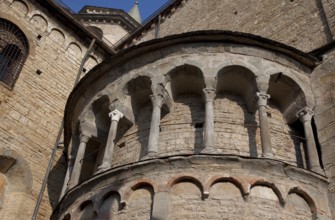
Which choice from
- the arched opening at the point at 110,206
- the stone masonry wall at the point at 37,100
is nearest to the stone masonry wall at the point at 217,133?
the arched opening at the point at 110,206

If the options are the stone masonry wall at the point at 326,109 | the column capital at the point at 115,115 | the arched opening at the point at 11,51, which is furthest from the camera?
the arched opening at the point at 11,51

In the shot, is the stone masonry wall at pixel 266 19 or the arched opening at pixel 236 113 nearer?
the arched opening at pixel 236 113

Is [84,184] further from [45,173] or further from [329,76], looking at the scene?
[329,76]

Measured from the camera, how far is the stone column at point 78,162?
8.69m

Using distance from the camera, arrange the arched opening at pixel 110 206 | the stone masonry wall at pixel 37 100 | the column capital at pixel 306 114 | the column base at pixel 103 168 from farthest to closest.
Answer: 1. the stone masonry wall at pixel 37 100
2. the column capital at pixel 306 114
3. the column base at pixel 103 168
4. the arched opening at pixel 110 206

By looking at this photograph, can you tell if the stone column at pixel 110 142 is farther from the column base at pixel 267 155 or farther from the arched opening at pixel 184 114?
the column base at pixel 267 155

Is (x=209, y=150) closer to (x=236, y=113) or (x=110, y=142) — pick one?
(x=236, y=113)

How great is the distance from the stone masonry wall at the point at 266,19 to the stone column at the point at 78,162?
18.6 ft

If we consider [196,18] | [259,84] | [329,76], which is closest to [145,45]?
[259,84]

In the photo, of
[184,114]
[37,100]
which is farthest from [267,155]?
[37,100]

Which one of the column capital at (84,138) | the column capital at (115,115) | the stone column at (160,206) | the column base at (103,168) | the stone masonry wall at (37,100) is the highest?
the stone masonry wall at (37,100)

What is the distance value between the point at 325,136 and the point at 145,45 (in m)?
4.17

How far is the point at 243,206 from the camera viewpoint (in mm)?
6668

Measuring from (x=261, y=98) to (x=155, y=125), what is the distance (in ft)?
6.93
